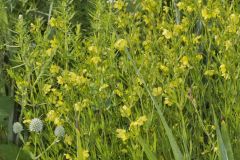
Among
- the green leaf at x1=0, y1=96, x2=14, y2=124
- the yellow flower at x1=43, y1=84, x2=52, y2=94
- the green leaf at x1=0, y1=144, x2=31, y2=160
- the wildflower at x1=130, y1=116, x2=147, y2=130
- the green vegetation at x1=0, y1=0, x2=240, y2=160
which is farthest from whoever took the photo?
the green leaf at x1=0, y1=96, x2=14, y2=124

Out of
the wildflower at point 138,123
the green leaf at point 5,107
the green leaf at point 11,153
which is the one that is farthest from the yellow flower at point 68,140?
the green leaf at point 5,107

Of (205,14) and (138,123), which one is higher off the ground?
(205,14)

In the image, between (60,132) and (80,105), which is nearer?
(80,105)

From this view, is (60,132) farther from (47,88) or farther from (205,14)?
(205,14)

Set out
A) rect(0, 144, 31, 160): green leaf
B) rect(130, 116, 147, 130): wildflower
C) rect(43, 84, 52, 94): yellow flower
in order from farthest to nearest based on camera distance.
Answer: rect(0, 144, 31, 160): green leaf < rect(43, 84, 52, 94): yellow flower < rect(130, 116, 147, 130): wildflower

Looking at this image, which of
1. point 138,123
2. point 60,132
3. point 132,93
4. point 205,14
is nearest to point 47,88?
point 60,132

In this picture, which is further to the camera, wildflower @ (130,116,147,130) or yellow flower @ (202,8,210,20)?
yellow flower @ (202,8,210,20)

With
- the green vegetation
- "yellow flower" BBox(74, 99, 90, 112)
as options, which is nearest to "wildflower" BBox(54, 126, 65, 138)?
the green vegetation

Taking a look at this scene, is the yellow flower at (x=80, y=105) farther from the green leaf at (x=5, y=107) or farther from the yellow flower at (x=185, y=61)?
the green leaf at (x=5, y=107)

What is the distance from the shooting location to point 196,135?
1780 millimetres

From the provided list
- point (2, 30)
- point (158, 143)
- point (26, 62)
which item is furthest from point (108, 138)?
point (2, 30)

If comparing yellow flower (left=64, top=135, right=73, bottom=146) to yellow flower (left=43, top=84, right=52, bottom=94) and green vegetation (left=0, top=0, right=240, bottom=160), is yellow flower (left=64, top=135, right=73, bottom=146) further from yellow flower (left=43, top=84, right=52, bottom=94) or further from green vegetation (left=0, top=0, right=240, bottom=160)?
yellow flower (left=43, top=84, right=52, bottom=94)

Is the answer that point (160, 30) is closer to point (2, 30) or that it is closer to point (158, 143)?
point (158, 143)

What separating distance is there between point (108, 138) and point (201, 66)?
418mm
